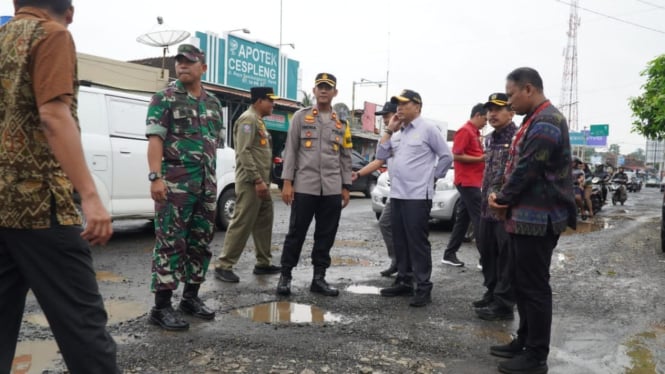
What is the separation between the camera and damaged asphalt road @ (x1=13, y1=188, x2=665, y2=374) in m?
3.19

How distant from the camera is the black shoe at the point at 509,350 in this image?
11.3 feet

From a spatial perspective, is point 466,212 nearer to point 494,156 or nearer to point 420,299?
point 494,156

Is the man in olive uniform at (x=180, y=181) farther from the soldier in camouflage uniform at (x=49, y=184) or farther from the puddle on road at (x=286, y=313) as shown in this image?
the soldier in camouflage uniform at (x=49, y=184)

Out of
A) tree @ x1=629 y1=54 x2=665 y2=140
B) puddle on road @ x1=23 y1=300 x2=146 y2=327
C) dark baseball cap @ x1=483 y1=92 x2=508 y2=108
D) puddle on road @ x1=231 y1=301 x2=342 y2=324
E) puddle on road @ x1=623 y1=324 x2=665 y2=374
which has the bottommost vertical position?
puddle on road @ x1=623 y1=324 x2=665 y2=374

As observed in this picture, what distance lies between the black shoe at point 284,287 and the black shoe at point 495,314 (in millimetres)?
1657

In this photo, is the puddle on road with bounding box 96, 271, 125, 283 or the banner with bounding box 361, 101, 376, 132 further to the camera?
the banner with bounding box 361, 101, 376, 132

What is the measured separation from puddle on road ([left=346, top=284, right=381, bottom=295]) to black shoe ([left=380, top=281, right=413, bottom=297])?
→ 130 millimetres

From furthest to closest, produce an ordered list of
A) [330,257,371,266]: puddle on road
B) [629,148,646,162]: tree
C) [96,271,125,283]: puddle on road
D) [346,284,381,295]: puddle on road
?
[629,148,646,162]: tree
[330,257,371,266]: puddle on road
[96,271,125,283]: puddle on road
[346,284,381,295]: puddle on road

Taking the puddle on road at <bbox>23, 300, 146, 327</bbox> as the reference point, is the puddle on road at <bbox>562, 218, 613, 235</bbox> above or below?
below

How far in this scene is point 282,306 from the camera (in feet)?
14.6

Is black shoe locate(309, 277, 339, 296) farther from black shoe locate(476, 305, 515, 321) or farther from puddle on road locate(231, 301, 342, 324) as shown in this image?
black shoe locate(476, 305, 515, 321)

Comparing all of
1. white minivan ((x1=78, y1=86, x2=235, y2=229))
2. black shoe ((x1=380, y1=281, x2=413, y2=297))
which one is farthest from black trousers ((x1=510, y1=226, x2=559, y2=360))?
white minivan ((x1=78, y1=86, x2=235, y2=229))

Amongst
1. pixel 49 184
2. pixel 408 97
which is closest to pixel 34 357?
pixel 49 184

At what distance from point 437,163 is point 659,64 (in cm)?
1932
